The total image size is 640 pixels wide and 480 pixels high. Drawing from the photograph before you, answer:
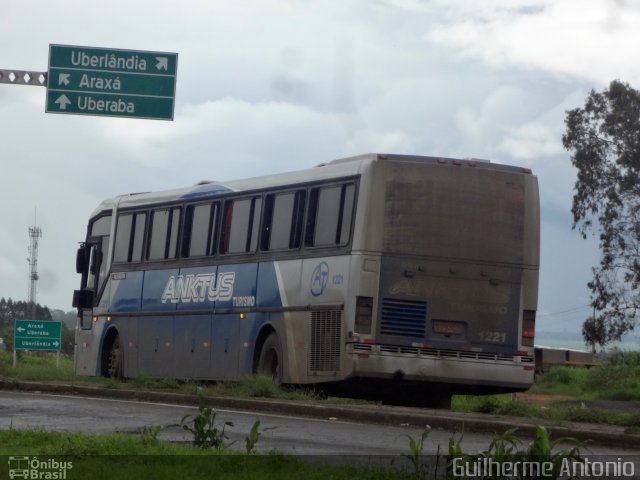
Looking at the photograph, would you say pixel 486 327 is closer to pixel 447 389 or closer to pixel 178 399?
pixel 447 389

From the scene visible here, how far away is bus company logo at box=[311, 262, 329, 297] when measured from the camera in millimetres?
20406

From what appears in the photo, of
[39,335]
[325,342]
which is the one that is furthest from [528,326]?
[39,335]

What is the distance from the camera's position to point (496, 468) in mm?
8469

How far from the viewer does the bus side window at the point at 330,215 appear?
66.2 feet

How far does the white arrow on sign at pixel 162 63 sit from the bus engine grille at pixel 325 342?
573cm

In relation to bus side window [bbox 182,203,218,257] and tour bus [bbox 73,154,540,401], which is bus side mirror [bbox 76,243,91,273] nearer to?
bus side window [bbox 182,203,218,257]

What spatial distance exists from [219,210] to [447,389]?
5536 millimetres

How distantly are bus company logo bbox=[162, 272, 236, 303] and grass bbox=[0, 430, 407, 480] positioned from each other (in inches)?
481

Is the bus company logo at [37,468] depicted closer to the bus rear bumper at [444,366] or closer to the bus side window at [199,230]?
the bus rear bumper at [444,366]

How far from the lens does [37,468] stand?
374 inches

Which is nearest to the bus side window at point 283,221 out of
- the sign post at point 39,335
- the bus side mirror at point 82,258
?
the bus side mirror at point 82,258

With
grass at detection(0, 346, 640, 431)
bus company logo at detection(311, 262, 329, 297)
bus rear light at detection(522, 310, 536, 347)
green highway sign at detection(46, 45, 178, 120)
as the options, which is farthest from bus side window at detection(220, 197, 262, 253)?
bus rear light at detection(522, 310, 536, 347)

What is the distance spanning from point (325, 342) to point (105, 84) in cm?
636

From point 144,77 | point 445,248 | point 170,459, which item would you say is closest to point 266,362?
point 445,248
